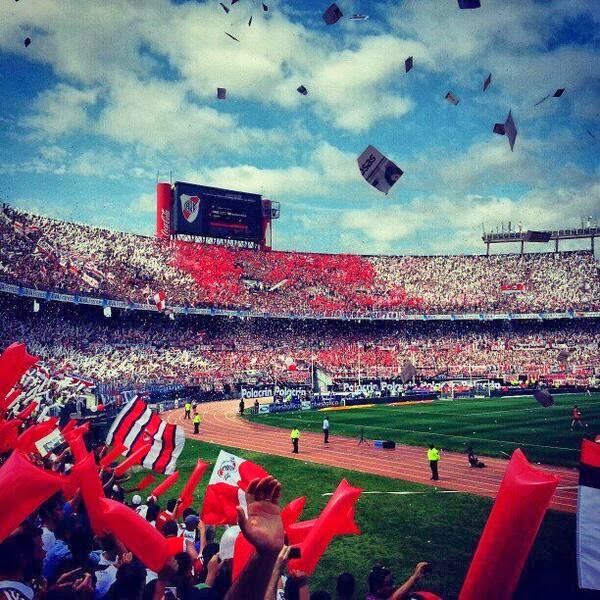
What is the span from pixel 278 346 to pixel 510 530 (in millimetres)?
51228

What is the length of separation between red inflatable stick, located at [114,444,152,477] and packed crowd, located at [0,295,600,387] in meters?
26.7

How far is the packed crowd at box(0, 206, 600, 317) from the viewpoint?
151 feet

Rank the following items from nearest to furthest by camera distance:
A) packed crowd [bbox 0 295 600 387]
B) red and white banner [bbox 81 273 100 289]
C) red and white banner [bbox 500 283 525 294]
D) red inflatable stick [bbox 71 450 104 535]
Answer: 1. red inflatable stick [bbox 71 450 104 535]
2. packed crowd [bbox 0 295 600 387]
3. red and white banner [bbox 81 273 100 289]
4. red and white banner [bbox 500 283 525 294]

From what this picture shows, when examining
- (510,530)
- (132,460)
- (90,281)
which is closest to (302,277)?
(90,281)

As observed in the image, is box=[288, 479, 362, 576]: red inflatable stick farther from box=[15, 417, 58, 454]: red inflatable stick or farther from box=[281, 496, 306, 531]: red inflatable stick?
box=[15, 417, 58, 454]: red inflatable stick

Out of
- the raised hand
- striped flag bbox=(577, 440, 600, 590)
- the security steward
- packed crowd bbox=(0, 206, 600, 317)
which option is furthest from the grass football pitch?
packed crowd bbox=(0, 206, 600, 317)

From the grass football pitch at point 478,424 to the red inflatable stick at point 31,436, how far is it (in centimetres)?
1541

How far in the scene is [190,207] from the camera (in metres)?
58.8

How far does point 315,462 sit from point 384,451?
3.31 metres

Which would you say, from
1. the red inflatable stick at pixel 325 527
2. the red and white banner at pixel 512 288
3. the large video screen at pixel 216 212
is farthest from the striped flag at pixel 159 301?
the red inflatable stick at pixel 325 527

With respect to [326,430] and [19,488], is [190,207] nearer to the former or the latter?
[326,430]

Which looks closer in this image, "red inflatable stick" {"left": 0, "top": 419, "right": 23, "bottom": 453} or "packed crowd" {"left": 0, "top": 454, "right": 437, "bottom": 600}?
"packed crowd" {"left": 0, "top": 454, "right": 437, "bottom": 600}

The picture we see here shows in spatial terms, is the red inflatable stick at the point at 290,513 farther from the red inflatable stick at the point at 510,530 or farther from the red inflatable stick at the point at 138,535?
the red inflatable stick at the point at 510,530

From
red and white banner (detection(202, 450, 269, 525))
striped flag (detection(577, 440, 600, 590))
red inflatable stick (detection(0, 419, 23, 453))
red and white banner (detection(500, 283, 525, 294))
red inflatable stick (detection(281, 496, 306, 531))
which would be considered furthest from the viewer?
red and white banner (detection(500, 283, 525, 294))
